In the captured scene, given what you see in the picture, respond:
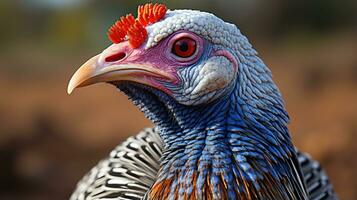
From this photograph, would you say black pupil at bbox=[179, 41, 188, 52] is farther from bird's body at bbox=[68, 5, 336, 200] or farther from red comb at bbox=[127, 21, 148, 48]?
red comb at bbox=[127, 21, 148, 48]

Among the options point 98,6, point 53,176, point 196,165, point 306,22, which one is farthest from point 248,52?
point 98,6

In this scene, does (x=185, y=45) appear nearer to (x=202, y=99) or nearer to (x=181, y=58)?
(x=181, y=58)

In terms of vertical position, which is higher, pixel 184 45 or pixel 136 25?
pixel 136 25

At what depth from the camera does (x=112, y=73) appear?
277 centimetres

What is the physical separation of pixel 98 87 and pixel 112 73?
1249cm

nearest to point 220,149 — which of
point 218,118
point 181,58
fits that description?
point 218,118

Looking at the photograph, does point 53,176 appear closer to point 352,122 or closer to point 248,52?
point 352,122

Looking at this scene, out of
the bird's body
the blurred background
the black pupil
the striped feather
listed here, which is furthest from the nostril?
the blurred background

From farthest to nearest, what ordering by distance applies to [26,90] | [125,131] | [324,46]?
[324,46]
[26,90]
[125,131]

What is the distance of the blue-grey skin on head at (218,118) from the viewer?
2838mm

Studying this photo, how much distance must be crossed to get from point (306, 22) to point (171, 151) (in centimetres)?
1687

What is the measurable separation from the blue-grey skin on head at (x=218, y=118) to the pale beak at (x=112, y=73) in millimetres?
64

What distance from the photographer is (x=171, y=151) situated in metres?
2.94

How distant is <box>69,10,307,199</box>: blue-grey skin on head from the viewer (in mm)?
2836
